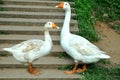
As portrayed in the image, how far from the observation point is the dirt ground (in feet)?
27.0

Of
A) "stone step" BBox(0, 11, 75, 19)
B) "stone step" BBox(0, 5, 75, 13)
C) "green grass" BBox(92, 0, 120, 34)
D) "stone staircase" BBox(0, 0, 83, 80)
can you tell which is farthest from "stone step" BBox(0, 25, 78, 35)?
"green grass" BBox(92, 0, 120, 34)

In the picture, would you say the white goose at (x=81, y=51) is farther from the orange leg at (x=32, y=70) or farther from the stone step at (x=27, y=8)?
the stone step at (x=27, y=8)

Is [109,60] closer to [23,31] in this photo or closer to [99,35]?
[99,35]

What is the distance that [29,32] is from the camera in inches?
326

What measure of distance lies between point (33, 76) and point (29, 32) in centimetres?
179

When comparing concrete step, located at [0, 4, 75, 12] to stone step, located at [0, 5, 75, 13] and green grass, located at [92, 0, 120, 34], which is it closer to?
stone step, located at [0, 5, 75, 13]

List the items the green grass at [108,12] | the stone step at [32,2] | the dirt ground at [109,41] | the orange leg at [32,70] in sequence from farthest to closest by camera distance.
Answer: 1. the green grass at [108,12]
2. the stone step at [32,2]
3. the dirt ground at [109,41]
4. the orange leg at [32,70]

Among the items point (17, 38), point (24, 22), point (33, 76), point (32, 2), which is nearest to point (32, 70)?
point (33, 76)

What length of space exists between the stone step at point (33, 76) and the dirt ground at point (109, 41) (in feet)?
4.89

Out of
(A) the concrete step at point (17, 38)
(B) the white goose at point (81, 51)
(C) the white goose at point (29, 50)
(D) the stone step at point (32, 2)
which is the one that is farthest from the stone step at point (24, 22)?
(C) the white goose at point (29, 50)

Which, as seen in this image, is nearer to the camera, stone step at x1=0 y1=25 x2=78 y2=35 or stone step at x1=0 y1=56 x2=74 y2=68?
stone step at x1=0 y1=56 x2=74 y2=68

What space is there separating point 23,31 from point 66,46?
167 centimetres

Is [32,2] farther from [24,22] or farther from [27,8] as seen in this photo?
[24,22]

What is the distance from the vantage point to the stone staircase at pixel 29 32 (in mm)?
6945
